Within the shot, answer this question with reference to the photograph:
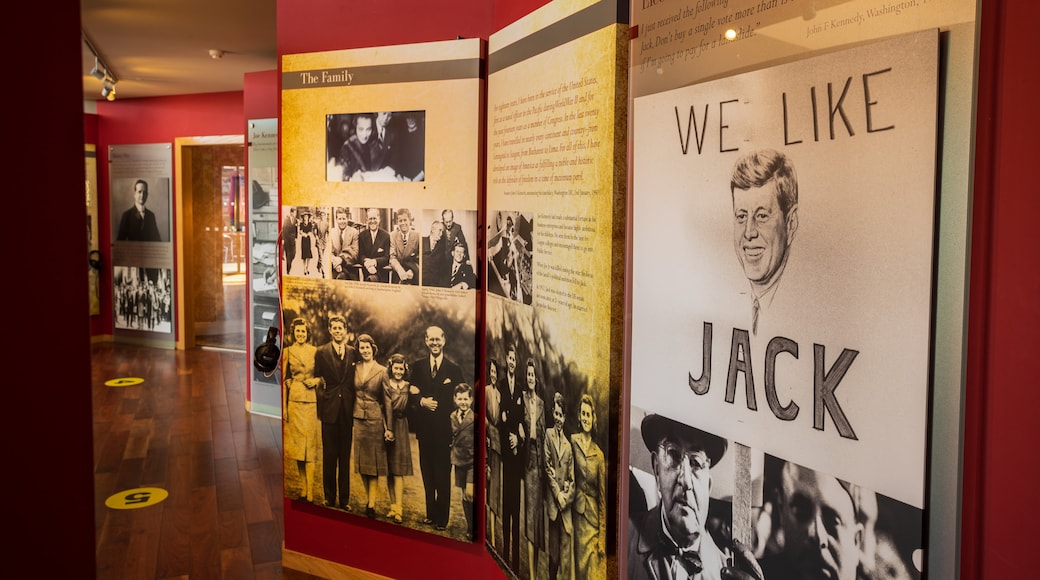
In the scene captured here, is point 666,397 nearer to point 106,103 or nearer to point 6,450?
point 6,450

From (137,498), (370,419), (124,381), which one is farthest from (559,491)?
(124,381)

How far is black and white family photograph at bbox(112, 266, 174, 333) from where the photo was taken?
10172mm

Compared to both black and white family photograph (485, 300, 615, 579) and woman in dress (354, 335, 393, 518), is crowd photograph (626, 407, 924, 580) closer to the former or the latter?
black and white family photograph (485, 300, 615, 579)

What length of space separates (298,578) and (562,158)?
257 cm

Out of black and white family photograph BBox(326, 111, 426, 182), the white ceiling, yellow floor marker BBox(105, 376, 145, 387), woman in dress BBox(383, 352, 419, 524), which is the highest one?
the white ceiling

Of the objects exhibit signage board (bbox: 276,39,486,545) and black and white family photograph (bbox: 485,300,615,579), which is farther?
exhibit signage board (bbox: 276,39,486,545)

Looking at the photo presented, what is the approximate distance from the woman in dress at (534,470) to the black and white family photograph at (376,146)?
1.09 m

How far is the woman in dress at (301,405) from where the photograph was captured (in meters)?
3.85

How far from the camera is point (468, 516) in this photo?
11.3 ft

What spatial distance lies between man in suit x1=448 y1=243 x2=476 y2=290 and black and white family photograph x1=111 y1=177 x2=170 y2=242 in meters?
7.78

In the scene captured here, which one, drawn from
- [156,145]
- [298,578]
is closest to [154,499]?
[298,578]

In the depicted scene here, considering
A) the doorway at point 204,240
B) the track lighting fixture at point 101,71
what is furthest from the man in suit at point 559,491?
the doorway at point 204,240

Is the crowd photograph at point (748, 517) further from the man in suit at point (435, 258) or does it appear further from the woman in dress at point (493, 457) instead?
the man in suit at point (435, 258)

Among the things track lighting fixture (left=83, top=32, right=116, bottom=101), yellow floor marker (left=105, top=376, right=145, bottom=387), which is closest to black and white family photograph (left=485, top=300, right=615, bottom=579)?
track lighting fixture (left=83, top=32, right=116, bottom=101)
